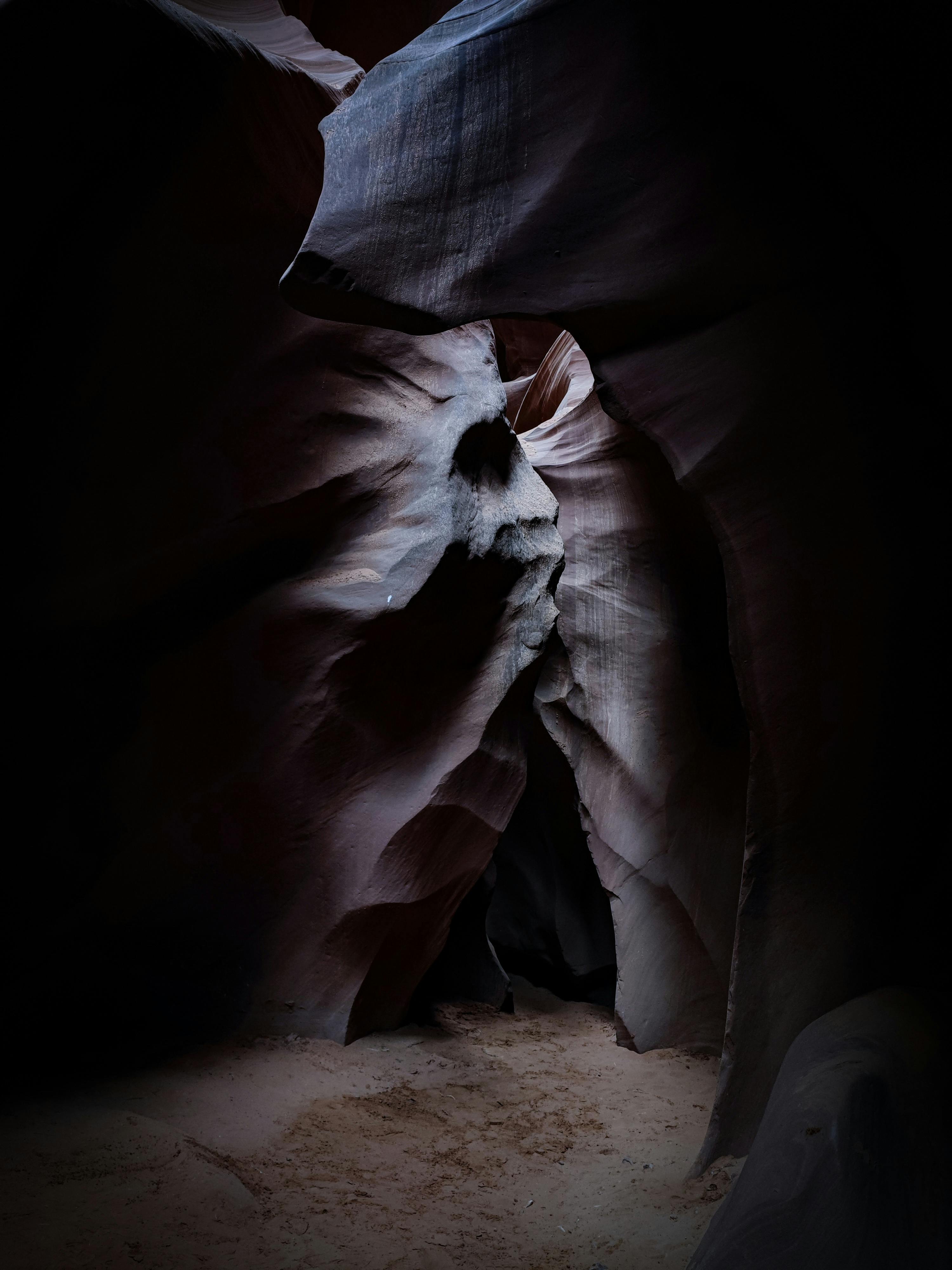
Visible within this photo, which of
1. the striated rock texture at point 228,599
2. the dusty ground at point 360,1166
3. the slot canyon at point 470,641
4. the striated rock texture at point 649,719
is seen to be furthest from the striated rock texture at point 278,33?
the dusty ground at point 360,1166

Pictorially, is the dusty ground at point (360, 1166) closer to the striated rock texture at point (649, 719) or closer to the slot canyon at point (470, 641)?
the slot canyon at point (470, 641)

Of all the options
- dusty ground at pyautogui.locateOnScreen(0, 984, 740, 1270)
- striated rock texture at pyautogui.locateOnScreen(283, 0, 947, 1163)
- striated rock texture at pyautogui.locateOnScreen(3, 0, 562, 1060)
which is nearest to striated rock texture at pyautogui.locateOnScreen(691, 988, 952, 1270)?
striated rock texture at pyautogui.locateOnScreen(283, 0, 947, 1163)

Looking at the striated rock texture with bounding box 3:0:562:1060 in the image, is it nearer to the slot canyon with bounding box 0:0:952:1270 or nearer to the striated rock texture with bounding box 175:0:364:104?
the slot canyon with bounding box 0:0:952:1270

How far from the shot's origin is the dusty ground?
2.69 m

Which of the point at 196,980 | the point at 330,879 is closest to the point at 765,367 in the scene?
the point at 330,879

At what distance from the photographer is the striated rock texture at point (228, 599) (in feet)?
13.1

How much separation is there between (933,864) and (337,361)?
3.84 m

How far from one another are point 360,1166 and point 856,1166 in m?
2.16

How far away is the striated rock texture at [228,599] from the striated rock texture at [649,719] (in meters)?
1.25

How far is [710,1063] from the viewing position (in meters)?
5.38

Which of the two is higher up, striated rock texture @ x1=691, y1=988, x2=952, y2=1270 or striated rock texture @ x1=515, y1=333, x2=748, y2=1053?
striated rock texture @ x1=691, y1=988, x2=952, y2=1270

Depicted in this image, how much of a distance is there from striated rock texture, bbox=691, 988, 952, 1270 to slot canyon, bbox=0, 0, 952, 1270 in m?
0.01

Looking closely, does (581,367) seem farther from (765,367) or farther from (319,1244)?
(319,1244)

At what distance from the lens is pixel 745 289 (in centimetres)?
245
